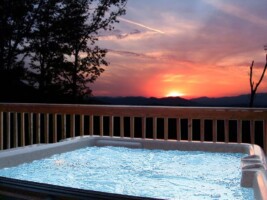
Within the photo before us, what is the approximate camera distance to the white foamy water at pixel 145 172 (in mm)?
2305

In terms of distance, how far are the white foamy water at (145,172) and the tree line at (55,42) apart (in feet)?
9.02

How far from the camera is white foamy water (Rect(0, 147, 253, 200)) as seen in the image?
230 centimetres

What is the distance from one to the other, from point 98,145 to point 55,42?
2844mm

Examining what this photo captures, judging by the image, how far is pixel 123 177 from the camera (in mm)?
2676

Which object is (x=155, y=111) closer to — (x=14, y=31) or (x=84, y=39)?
(x=84, y=39)

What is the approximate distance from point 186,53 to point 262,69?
112 centimetres

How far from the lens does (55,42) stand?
20.1 ft

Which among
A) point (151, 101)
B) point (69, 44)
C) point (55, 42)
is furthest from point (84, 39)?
point (151, 101)

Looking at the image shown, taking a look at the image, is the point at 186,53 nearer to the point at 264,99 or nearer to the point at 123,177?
the point at 264,99

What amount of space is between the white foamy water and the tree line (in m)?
2.75

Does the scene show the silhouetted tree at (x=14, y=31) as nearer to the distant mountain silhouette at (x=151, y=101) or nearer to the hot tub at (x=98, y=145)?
the distant mountain silhouette at (x=151, y=101)

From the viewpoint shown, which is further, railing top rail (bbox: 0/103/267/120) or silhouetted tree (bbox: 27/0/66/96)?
silhouetted tree (bbox: 27/0/66/96)

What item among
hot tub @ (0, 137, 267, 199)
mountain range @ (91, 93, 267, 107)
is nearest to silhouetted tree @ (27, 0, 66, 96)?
mountain range @ (91, 93, 267, 107)

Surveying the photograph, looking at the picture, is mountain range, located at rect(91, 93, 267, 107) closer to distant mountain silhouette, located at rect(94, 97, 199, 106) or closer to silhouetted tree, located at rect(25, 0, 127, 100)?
distant mountain silhouette, located at rect(94, 97, 199, 106)
